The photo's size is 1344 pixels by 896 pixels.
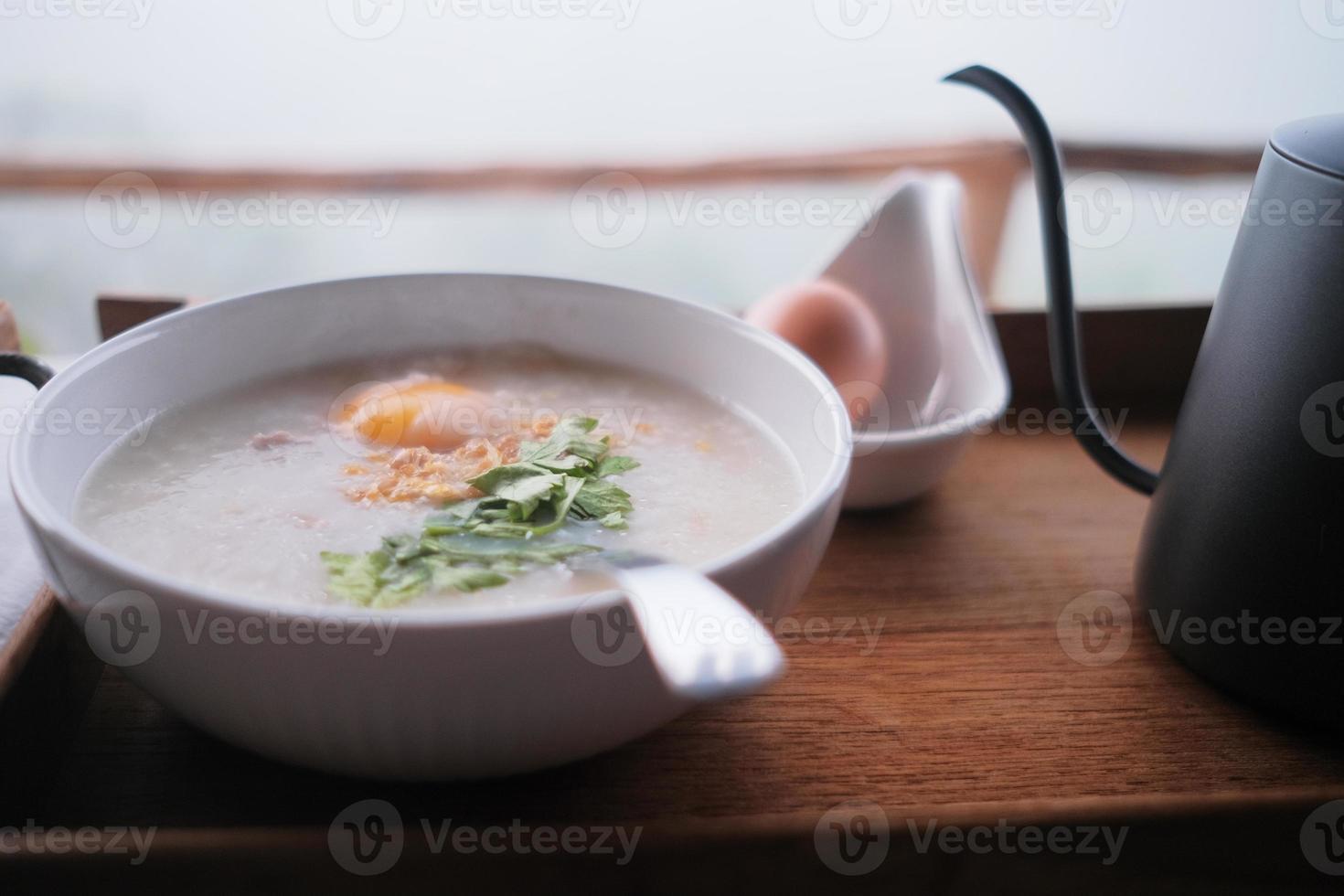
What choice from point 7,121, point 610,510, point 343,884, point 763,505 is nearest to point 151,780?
point 343,884

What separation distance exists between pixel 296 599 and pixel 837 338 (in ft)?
2.47

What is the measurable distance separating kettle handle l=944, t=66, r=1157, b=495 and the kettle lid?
0.19 m

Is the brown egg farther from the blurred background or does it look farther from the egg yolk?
the blurred background

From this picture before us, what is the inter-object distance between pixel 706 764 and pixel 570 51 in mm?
2397

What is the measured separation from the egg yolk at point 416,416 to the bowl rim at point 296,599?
0.44 ft

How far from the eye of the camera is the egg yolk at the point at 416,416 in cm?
99

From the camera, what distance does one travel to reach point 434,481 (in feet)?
2.97

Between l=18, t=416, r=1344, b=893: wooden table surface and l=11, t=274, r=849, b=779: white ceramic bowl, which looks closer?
l=11, t=274, r=849, b=779: white ceramic bowl

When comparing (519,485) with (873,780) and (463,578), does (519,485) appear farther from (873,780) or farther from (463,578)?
(873,780)

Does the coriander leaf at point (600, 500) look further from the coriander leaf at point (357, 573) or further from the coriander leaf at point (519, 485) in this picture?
the coriander leaf at point (357, 573)

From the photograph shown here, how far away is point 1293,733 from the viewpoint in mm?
867

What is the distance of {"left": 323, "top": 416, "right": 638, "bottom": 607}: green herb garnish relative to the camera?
0.74 metres

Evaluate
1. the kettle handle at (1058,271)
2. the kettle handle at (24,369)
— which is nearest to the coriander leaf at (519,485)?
the kettle handle at (24,369)

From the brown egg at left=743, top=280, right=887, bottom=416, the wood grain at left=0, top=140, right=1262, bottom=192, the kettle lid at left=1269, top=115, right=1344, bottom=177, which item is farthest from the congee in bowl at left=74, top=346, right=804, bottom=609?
the wood grain at left=0, top=140, right=1262, bottom=192
